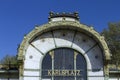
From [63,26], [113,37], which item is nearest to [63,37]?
[63,26]

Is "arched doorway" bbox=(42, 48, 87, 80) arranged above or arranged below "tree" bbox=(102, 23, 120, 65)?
below

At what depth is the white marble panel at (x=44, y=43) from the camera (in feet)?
80.4

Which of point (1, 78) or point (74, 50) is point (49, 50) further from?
point (1, 78)

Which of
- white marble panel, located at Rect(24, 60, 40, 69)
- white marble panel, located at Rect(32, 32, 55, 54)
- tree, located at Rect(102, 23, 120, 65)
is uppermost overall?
tree, located at Rect(102, 23, 120, 65)

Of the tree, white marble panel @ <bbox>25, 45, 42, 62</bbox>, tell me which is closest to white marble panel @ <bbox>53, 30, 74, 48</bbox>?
white marble panel @ <bbox>25, 45, 42, 62</bbox>

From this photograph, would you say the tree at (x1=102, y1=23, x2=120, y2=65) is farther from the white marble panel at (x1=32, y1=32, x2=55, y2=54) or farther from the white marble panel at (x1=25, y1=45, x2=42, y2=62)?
the white marble panel at (x1=25, y1=45, x2=42, y2=62)

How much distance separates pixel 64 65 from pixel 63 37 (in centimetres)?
186

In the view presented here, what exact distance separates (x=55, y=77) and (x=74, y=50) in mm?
2131

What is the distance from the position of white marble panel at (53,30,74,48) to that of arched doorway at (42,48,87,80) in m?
0.32

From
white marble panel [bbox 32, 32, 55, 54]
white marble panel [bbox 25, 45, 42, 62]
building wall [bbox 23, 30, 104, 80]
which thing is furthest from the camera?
white marble panel [bbox 32, 32, 55, 54]

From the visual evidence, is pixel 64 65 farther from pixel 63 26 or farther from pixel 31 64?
pixel 63 26

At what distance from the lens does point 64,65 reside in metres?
24.2

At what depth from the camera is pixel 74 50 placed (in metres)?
24.6

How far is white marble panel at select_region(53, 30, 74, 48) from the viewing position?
24656 millimetres
